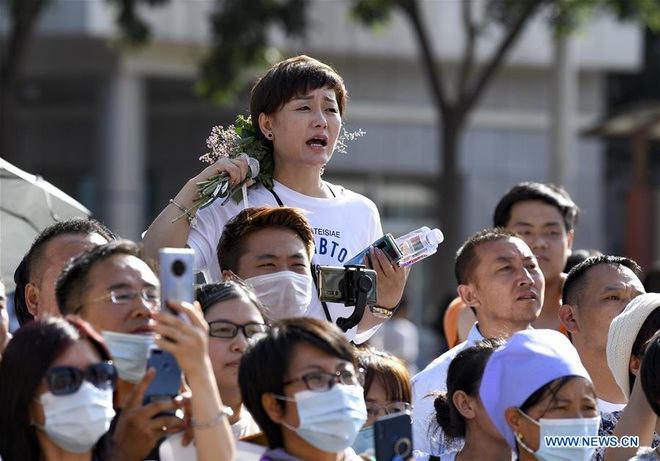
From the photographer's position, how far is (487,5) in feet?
55.9

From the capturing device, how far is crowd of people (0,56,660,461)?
378 centimetres

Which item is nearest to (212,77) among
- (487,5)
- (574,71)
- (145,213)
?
(487,5)

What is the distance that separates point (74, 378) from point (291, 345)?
652 mm

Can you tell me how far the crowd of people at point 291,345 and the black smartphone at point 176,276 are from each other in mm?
38

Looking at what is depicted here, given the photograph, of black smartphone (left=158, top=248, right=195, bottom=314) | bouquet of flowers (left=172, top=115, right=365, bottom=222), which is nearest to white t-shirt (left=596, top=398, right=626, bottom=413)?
bouquet of flowers (left=172, top=115, right=365, bottom=222)

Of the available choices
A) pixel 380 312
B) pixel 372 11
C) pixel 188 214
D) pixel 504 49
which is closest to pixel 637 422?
pixel 380 312

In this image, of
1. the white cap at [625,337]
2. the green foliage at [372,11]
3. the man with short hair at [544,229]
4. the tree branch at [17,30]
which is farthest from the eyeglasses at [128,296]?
the green foliage at [372,11]

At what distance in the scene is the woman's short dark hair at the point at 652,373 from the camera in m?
4.56

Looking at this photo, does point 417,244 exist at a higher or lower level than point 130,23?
lower

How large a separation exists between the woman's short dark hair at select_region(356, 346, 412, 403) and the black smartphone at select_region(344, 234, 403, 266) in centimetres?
39

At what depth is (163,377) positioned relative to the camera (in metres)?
3.83

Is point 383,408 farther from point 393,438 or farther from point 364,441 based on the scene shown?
point 393,438

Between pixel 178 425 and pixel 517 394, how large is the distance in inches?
42.3

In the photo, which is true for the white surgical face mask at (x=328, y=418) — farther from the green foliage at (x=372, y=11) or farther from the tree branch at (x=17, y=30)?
the green foliage at (x=372, y=11)
